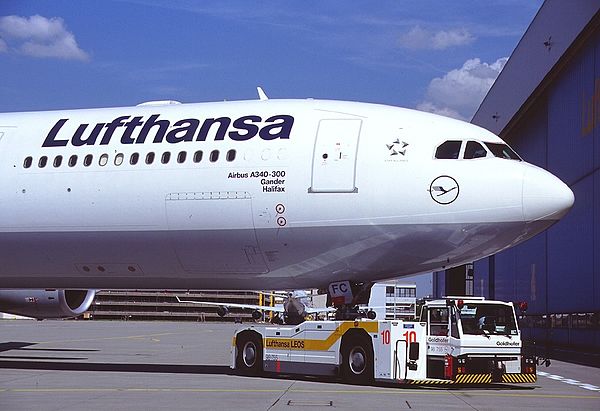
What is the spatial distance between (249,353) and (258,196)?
448 cm

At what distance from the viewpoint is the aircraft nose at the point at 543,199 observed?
21.2 meters

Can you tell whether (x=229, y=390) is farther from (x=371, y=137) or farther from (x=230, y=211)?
(x=371, y=137)

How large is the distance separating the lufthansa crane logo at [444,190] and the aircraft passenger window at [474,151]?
750 millimetres

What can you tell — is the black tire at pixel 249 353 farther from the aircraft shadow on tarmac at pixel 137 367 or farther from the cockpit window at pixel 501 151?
the cockpit window at pixel 501 151

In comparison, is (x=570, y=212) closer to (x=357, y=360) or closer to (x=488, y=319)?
(x=488, y=319)

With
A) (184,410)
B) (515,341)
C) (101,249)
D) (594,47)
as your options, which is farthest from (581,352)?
(184,410)

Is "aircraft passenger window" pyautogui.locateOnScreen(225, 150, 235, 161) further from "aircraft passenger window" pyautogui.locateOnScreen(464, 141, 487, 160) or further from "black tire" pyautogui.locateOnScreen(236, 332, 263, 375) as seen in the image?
"aircraft passenger window" pyautogui.locateOnScreen(464, 141, 487, 160)

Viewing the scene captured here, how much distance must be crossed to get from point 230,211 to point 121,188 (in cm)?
293

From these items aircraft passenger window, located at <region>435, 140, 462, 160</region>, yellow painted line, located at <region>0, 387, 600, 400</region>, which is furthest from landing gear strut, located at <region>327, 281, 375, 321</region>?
aircraft passenger window, located at <region>435, 140, 462, 160</region>

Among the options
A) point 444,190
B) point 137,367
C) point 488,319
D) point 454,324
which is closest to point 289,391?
point 454,324

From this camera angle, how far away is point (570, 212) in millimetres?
48250

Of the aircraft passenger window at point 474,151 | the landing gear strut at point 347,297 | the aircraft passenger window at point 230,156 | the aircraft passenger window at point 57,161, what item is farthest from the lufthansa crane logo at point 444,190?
the aircraft passenger window at point 57,161

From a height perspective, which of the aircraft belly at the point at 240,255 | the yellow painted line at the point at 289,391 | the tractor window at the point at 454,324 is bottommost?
the yellow painted line at the point at 289,391

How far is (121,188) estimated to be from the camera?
23703 mm
